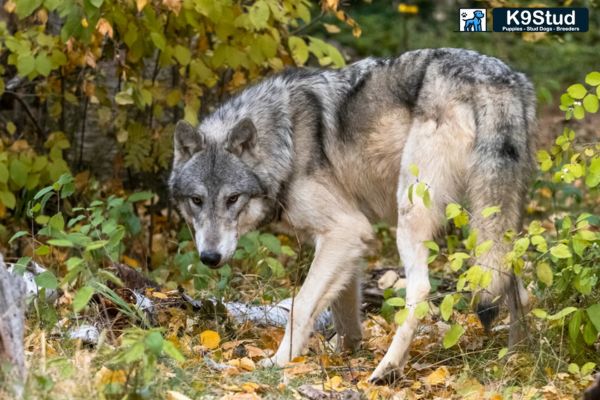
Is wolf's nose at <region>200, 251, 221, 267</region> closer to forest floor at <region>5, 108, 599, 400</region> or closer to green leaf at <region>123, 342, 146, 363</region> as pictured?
forest floor at <region>5, 108, 599, 400</region>

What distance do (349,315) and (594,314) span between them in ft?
5.46

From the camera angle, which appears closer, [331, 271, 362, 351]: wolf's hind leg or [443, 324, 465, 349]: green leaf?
[443, 324, 465, 349]: green leaf

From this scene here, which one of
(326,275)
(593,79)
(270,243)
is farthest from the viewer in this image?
(270,243)

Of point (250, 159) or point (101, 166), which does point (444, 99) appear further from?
point (101, 166)

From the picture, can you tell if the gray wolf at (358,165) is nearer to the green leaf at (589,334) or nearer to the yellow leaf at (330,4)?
the green leaf at (589,334)

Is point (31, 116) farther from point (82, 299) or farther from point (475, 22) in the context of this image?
point (82, 299)

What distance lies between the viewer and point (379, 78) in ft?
17.6

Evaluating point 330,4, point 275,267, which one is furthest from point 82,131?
point 330,4

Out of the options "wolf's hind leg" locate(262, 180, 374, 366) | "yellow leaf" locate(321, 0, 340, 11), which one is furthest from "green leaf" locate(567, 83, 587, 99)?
"yellow leaf" locate(321, 0, 340, 11)

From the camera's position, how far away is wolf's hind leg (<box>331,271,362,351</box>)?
5520 millimetres

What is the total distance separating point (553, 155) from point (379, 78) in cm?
118

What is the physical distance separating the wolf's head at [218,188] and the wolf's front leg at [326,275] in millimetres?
425

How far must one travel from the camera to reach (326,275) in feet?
16.9

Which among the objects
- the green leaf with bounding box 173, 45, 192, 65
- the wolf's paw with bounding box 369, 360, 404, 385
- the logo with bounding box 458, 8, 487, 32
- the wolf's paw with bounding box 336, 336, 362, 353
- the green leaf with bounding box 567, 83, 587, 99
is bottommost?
the wolf's paw with bounding box 336, 336, 362, 353
